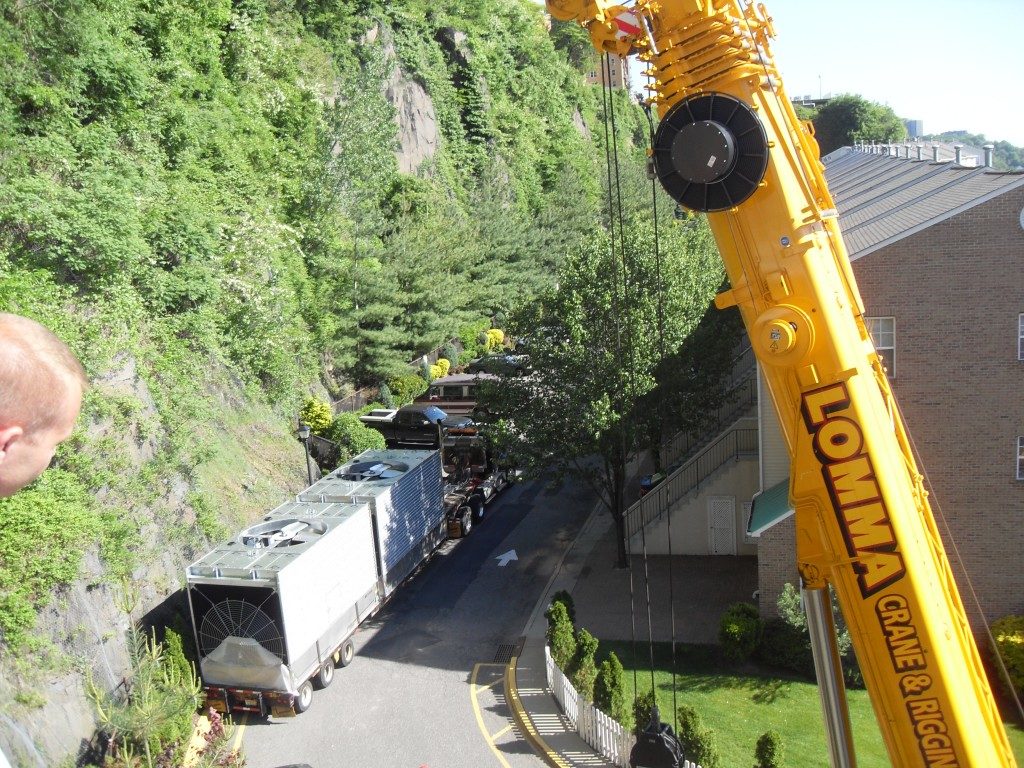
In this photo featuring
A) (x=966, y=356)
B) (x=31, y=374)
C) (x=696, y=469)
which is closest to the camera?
(x=31, y=374)

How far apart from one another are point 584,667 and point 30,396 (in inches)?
612

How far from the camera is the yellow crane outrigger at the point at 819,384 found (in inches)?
285

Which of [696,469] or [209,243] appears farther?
[696,469]

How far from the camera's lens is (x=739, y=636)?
17922 mm

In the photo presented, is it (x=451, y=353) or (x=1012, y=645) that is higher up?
(x=451, y=353)

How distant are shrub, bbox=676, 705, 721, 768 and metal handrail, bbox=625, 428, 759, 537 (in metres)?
10.4

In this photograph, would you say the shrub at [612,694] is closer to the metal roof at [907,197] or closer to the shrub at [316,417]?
the metal roof at [907,197]

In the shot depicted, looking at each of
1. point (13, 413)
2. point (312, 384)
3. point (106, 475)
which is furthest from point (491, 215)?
point (13, 413)

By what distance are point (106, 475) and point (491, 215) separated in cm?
3387

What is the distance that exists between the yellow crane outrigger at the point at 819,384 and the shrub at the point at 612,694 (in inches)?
312

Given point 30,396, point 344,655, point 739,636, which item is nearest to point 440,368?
point 344,655

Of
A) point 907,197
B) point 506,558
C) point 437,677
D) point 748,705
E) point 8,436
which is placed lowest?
point 748,705

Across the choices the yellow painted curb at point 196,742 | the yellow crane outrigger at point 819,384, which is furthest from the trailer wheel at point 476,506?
the yellow crane outrigger at point 819,384

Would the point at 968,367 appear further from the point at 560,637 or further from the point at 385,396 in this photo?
the point at 385,396
